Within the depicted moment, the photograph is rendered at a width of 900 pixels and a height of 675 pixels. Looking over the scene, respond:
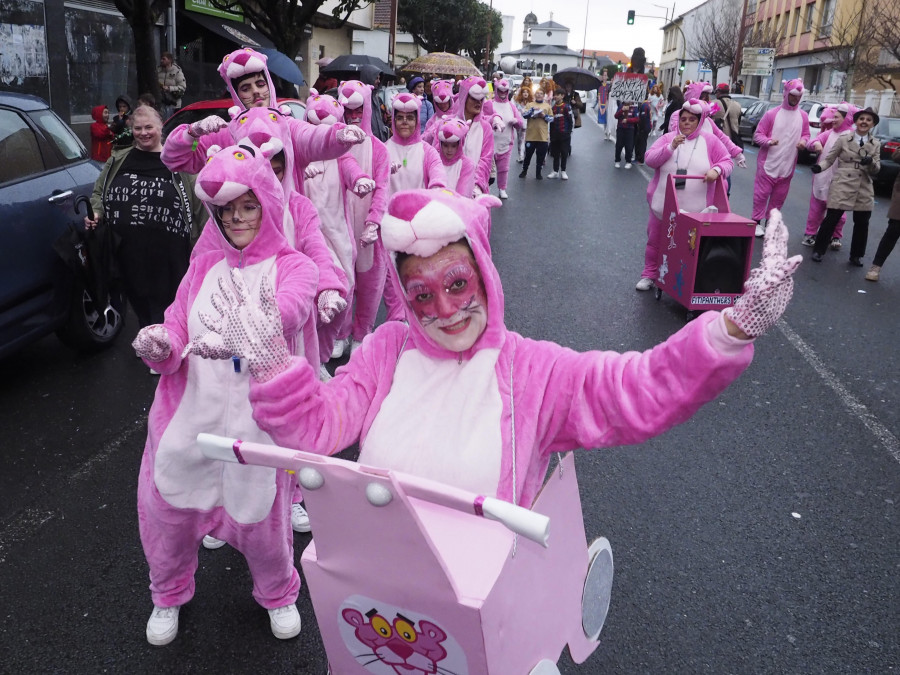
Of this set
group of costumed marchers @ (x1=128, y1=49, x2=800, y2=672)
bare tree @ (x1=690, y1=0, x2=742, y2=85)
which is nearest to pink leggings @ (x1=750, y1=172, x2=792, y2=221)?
group of costumed marchers @ (x1=128, y1=49, x2=800, y2=672)

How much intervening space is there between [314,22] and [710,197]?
2666 cm

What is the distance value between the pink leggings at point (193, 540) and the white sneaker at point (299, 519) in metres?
0.64

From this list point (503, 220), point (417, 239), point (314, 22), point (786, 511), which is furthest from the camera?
point (314, 22)

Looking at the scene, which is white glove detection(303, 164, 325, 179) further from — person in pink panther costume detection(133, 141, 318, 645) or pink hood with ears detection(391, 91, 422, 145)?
person in pink panther costume detection(133, 141, 318, 645)

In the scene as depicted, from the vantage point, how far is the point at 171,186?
14.4 feet

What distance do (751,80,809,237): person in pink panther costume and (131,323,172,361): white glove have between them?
878 centimetres

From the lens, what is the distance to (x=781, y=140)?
9727mm

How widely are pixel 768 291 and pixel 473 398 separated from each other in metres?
0.73

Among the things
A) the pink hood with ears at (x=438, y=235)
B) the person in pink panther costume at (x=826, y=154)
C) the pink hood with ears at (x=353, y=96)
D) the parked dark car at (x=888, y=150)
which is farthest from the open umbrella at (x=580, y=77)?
the pink hood with ears at (x=438, y=235)

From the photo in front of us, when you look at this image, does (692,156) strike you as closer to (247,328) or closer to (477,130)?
(477,130)

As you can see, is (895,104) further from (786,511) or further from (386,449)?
(386,449)

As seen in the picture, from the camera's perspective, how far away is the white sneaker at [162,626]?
2.87 metres

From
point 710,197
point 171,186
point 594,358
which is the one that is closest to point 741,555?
point 594,358

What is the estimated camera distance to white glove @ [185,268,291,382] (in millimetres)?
1745
